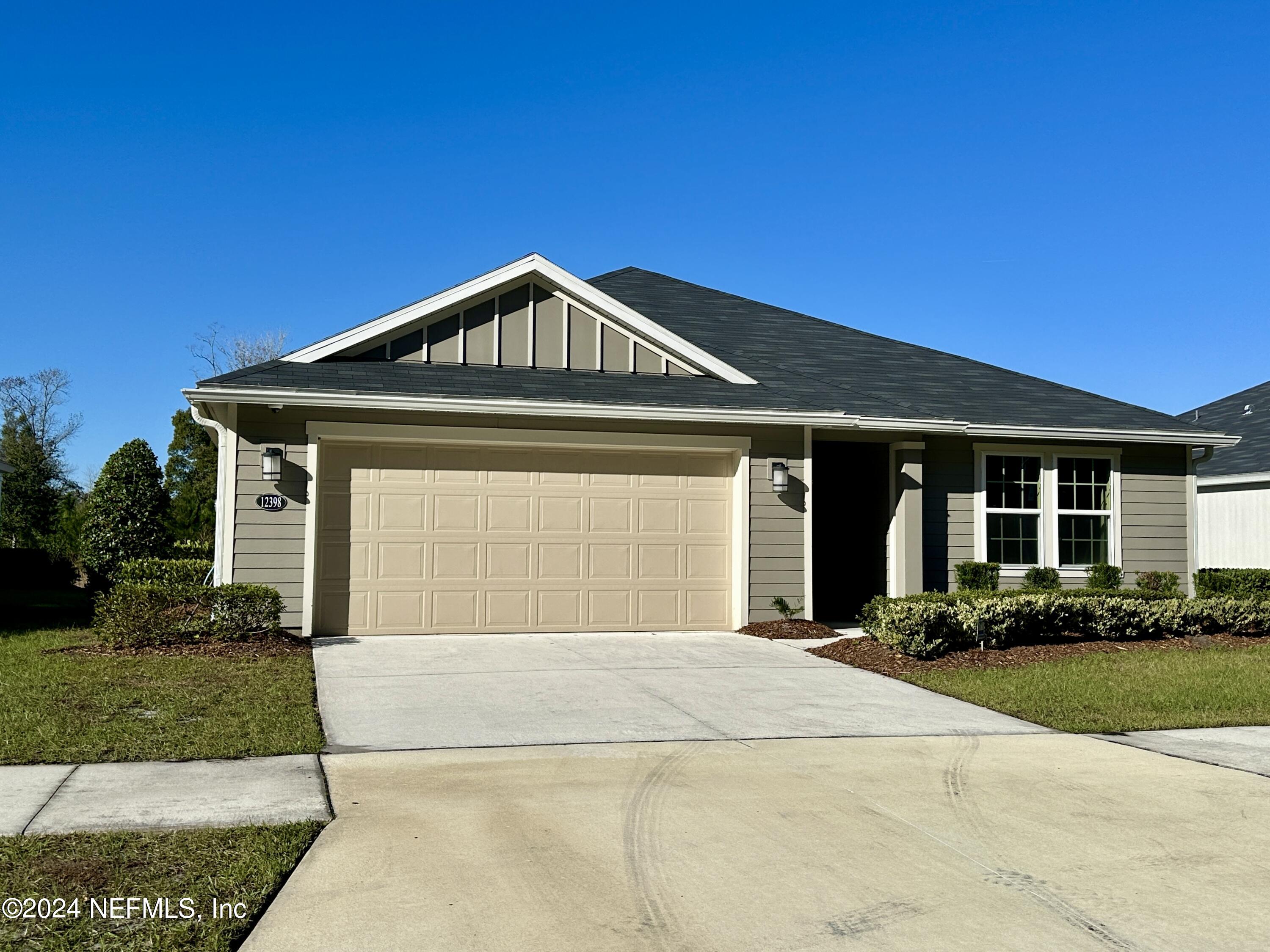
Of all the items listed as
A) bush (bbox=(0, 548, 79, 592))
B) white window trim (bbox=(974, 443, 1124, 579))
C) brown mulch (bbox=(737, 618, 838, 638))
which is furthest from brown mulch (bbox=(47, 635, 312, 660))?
bush (bbox=(0, 548, 79, 592))

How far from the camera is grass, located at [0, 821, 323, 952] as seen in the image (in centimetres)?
362

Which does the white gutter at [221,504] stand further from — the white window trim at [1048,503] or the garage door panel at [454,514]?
the white window trim at [1048,503]

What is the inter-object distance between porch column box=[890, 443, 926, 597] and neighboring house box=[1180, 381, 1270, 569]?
8.03 metres

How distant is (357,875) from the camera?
431 cm

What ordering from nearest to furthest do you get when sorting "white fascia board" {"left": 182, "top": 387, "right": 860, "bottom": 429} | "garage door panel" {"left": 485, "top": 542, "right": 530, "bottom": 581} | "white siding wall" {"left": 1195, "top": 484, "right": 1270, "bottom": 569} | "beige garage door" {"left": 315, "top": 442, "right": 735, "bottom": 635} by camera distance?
"white fascia board" {"left": 182, "top": 387, "right": 860, "bottom": 429} < "beige garage door" {"left": 315, "top": 442, "right": 735, "bottom": 635} < "garage door panel" {"left": 485, "top": 542, "right": 530, "bottom": 581} < "white siding wall" {"left": 1195, "top": 484, "right": 1270, "bottom": 569}

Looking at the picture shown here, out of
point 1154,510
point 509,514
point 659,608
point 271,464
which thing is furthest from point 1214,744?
point 271,464

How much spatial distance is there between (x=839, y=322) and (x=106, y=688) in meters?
14.7

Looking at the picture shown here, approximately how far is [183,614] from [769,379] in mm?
8309

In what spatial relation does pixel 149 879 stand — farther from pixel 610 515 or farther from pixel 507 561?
pixel 610 515

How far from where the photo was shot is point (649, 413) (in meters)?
12.9

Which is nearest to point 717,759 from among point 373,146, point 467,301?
point 467,301

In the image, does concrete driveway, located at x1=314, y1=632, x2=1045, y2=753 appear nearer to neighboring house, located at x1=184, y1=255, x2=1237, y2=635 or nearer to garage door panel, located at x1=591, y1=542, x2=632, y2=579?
neighboring house, located at x1=184, y1=255, x2=1237, y2=635

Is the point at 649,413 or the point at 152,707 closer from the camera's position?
the point at 152,707

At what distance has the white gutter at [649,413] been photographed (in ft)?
38.8
